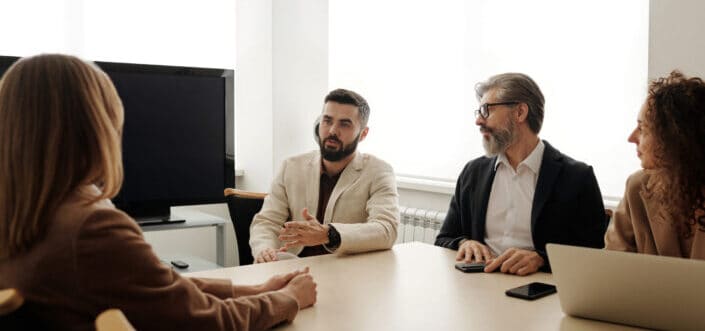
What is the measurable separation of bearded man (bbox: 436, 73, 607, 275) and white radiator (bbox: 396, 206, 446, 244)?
992 millimetres

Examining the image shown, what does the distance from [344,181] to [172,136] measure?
96 centimetres

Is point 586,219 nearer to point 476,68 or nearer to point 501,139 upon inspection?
point 501,139

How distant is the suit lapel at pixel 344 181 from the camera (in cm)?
293

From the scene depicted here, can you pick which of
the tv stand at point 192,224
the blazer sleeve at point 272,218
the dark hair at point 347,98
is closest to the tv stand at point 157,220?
the tv stand at point 192,224

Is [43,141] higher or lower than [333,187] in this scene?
higher

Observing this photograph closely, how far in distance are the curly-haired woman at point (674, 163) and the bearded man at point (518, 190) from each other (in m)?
0.57

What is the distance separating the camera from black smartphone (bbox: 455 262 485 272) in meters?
2.12

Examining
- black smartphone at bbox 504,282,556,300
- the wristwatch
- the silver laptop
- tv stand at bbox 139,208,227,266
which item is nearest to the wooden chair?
the silver laptop

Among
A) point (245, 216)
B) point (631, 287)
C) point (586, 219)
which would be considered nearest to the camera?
point (631, 287)

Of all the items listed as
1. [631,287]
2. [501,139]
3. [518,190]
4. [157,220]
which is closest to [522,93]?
[501,139]

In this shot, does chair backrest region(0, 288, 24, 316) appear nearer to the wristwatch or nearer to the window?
the wristwatch

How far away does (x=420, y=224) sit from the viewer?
3.93m

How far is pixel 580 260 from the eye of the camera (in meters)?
1.53

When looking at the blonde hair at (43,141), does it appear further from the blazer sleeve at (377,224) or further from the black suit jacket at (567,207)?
the black suit jacket at (567,207)
